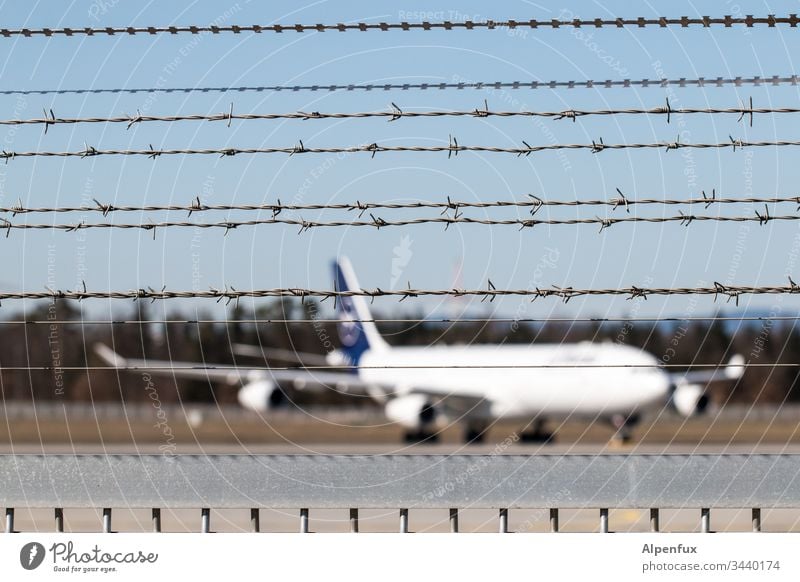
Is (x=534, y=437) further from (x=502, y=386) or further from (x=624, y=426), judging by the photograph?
(x=624, y=426)

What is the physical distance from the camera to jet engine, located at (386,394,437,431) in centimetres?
2347

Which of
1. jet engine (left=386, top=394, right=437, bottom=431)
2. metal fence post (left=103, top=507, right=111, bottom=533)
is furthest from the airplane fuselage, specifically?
metal fence post (left=103, top=507, right=111, bottom=533)

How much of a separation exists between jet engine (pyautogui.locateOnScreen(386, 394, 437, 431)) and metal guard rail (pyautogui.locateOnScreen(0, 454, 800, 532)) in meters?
18.1

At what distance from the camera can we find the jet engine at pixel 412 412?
2347cm

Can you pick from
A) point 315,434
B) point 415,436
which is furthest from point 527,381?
point 315,434

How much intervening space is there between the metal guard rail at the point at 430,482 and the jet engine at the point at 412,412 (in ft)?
59.2

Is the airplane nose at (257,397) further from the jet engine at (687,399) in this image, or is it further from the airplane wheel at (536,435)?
the jet engine at (687,399)

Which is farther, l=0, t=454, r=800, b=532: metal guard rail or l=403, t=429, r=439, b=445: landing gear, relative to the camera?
l=403, t=429, r=439, b=445: landing gear

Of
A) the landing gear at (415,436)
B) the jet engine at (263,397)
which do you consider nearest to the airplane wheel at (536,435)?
the landing gear at (415,436)

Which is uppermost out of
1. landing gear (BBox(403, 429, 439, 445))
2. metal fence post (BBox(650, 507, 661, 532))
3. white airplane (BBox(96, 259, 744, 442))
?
white airplane (BBox(96, 259, 744, 442))
